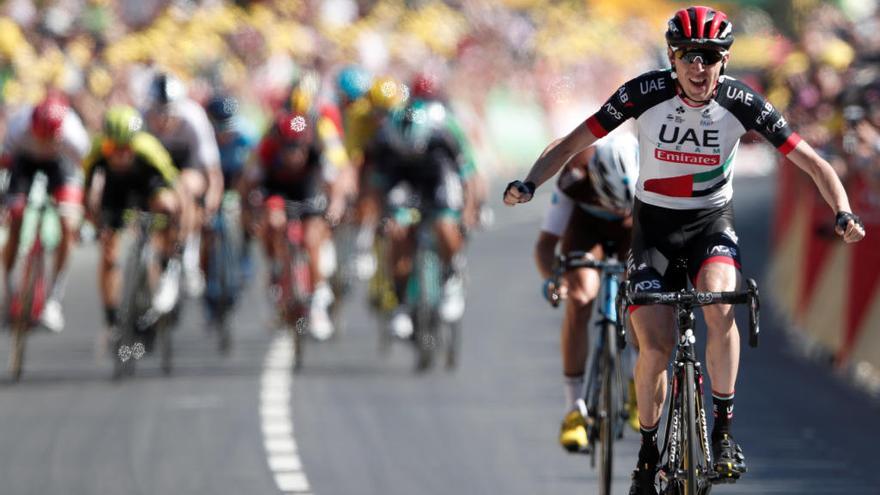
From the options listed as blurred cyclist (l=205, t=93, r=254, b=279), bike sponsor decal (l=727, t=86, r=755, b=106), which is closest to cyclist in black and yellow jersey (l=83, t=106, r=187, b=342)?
blurred cyclist (l=205, t=93, r=254, b=279)

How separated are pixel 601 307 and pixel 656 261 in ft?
5.05

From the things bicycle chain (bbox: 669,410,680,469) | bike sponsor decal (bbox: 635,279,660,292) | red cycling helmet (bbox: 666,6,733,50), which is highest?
red cycling helmet (bbox: 666,6,733,50)

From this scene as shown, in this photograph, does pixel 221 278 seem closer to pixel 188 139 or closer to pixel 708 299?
pixel 188 139

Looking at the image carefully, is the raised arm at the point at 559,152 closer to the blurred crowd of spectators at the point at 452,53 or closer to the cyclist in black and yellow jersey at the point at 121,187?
the blurred crowd of spectators at the point at 452,53

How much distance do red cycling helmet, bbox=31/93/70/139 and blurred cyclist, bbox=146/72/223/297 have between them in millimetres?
754

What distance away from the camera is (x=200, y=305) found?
21.2m

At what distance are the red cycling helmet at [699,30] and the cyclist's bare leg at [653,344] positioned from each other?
43.5 inches

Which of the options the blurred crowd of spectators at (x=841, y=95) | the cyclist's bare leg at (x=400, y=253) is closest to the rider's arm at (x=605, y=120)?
the blurred crowd of spectators at (x=841, y=95)

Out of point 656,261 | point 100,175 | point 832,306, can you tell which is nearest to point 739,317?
point 832,306

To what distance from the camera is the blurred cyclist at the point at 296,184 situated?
55.4ft

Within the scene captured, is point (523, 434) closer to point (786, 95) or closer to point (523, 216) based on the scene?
point (786, 95)

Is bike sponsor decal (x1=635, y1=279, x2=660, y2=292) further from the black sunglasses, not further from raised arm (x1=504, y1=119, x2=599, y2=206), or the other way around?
the black sunglasses

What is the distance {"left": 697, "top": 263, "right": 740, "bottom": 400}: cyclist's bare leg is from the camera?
855 cm

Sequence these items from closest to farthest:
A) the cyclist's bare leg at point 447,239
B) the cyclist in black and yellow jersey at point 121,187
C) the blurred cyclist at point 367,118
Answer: the cyclist in black and yellow jersey at point 121,187, the cyclist's bare leg at point 447,239, the blurred cyclist at point 367,118
